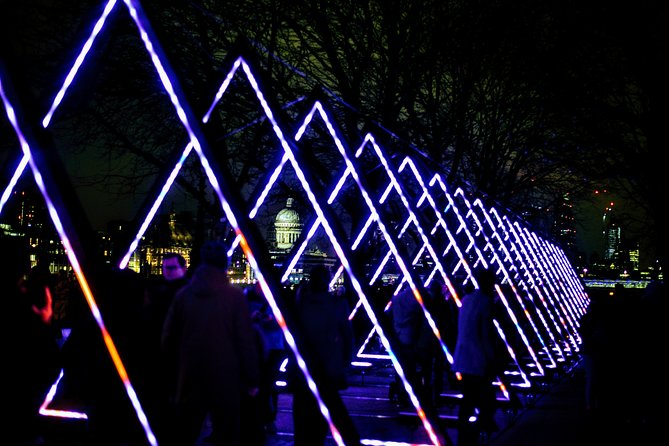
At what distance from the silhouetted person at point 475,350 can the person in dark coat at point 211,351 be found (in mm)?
4169

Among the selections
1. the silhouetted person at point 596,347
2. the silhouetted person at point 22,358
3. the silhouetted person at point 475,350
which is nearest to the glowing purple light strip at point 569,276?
the silhouetted person at point 596,347

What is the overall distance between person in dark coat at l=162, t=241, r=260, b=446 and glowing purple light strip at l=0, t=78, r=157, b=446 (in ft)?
0.91

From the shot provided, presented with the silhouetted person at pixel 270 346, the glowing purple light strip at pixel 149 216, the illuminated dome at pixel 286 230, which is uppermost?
the illuminated dome at pixel 286 230

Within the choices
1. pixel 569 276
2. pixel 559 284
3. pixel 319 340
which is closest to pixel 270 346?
pixel 319 340

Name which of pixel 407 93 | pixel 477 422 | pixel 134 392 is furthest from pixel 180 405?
pixel 407 93

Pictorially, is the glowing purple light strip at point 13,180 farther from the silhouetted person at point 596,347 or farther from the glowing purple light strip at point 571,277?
the glowing purple light strip at point 571,277

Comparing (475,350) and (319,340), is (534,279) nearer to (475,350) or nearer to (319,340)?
(475,350)

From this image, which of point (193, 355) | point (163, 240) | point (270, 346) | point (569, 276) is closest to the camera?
point (193, 355)

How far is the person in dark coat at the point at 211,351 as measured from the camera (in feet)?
20.2

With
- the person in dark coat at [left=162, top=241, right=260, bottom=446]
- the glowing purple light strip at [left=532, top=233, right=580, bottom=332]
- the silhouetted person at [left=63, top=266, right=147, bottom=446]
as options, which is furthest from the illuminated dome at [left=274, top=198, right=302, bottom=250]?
the person in dark coat at [left=162, top=241, right=260, bottom=446]

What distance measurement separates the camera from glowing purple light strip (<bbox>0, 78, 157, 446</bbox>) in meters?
5.89

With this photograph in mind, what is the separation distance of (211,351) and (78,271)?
3.05ft

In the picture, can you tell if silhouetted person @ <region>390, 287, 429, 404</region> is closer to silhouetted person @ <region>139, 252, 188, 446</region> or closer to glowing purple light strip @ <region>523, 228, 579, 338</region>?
silhouetted person @ <region>139, 252, 188, 446</region>

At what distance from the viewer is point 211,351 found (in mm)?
6188
